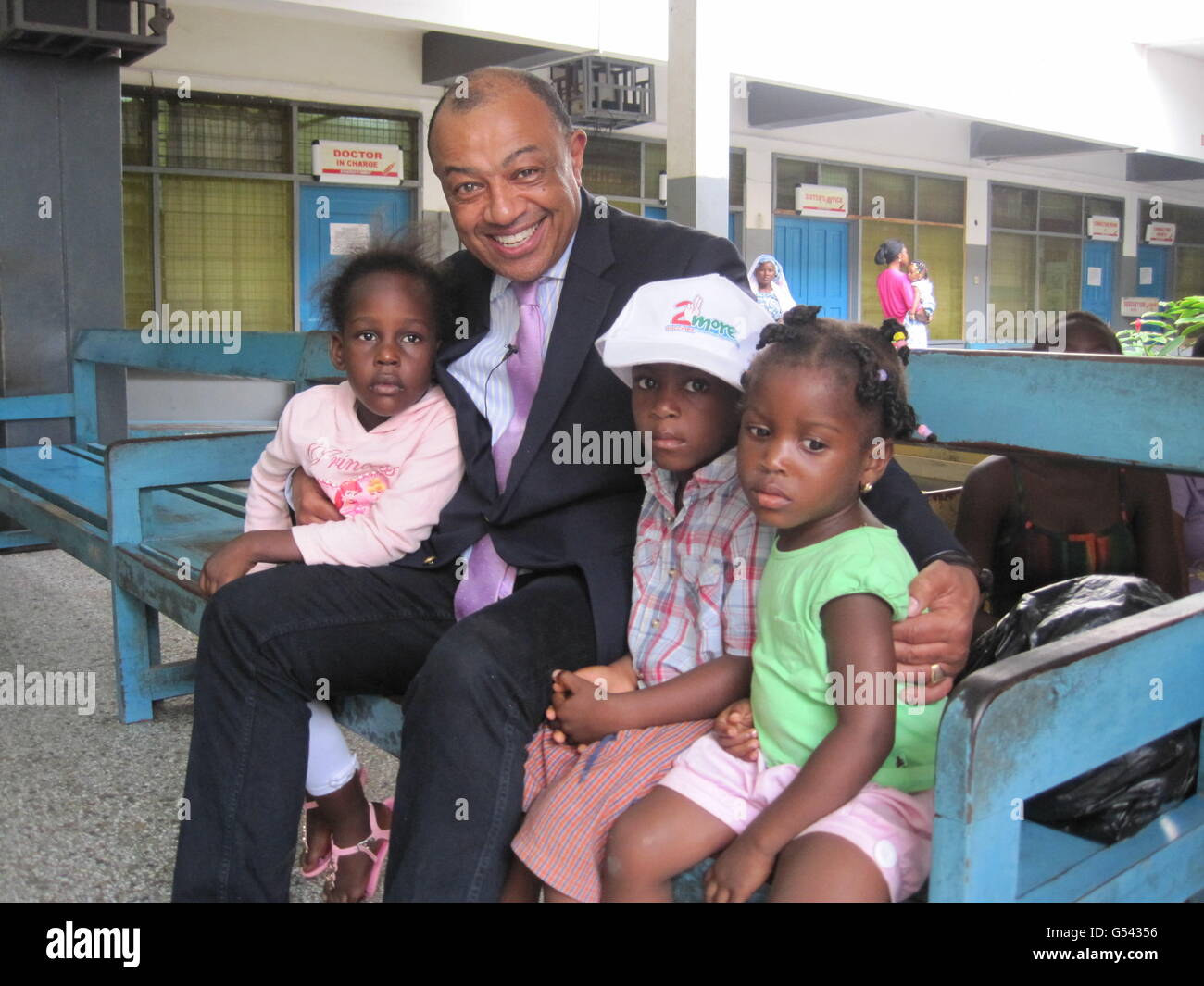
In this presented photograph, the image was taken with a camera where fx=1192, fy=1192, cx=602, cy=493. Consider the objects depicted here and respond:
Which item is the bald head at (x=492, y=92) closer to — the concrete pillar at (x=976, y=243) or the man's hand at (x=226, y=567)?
the man's hand at (x=226, y=567)

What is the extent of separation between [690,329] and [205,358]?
2871 mm

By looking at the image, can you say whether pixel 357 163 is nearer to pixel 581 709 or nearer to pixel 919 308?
pixel 919 308

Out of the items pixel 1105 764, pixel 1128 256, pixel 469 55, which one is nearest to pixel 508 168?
pixel 1105 764

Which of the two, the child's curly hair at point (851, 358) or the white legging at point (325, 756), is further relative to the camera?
the white legging at point (325, 756)

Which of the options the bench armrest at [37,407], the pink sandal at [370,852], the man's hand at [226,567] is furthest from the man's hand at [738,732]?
the bench armrest at [37,407]

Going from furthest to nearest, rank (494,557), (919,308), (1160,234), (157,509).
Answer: (1160,234)
(919,308)
(157,509)
(494,557)

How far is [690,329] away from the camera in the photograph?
5.70ft

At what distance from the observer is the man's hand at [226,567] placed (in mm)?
2180

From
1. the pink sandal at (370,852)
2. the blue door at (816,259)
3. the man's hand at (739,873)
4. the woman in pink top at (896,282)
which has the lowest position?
the pink sandal at (370,852)

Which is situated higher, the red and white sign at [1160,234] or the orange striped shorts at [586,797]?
the red and white sign at [1160,234]

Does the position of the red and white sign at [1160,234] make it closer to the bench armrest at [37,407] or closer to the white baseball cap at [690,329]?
the bench armrest at [37,407]

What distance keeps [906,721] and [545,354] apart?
89cm

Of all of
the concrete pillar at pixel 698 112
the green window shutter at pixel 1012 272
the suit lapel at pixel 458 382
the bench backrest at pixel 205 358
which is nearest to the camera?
the suit lapel at pixel 458 382

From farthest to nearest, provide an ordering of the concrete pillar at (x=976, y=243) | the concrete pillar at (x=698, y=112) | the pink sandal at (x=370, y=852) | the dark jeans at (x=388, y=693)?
1. the concrete pillar at (x=976, y=243)
2. the concrete pillar at (x=698, y=112)
3. the pink sandal at (x=370, y=852)
4. the dark jeans at (x=388, y=693)
